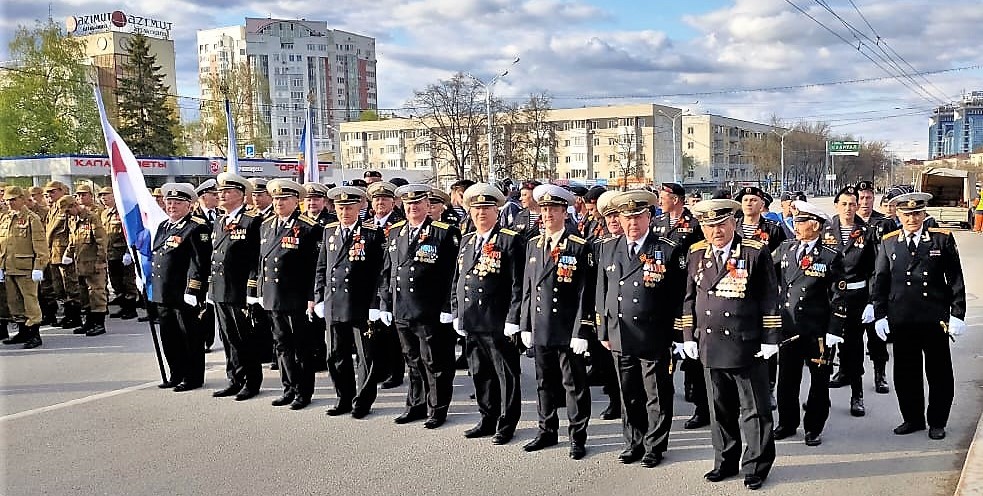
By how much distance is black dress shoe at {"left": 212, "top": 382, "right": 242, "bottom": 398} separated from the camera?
677 cm

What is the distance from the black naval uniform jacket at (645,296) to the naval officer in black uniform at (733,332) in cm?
14

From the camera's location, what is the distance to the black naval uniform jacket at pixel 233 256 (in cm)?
657

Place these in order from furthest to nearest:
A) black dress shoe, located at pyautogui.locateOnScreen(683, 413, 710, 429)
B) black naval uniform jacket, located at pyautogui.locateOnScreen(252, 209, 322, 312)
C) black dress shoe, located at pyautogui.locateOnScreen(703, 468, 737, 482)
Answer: black naval uniform jacket, located at pyautogui.locateOnScreen(252, 209, 322, 312), black dress shoe, located at pyautogui.locateOnScreen(683, 413, 710, 429), black dress shoe, located at pyautogui.locateOnScreen(703, 468, 737, 482)

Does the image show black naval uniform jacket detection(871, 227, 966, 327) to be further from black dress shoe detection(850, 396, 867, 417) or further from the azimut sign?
the azimut sign

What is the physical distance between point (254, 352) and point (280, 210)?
126 cm

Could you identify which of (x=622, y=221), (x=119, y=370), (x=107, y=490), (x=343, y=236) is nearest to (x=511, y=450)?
(x=622, y=221)

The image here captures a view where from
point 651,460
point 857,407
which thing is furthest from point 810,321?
point 651,460


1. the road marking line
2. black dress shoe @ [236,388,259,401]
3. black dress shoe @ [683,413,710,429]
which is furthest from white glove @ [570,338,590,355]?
the road marking line

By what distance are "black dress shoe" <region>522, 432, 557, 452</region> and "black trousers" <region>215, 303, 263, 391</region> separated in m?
2.65

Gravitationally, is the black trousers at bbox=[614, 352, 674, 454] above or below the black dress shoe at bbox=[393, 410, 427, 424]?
above

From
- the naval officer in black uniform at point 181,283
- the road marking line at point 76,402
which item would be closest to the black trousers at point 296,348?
the naval officer in black uniform at point 181,283

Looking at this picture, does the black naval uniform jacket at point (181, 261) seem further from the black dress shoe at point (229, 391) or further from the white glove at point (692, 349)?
the white glove at point (692, 349)

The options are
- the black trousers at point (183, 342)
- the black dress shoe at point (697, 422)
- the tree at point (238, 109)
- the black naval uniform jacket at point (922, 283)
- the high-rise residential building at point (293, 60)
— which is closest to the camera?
the black naval uniform jacket at point (922, 283)

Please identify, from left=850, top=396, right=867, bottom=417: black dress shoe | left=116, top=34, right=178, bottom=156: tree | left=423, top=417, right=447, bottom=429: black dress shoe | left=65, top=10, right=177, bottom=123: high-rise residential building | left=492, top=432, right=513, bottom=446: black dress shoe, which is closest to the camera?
left=492, top=432, right=513, bottom=446: black dress shoe
